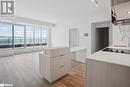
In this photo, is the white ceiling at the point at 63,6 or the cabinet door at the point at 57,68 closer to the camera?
the cabinet door at the point at 57,68

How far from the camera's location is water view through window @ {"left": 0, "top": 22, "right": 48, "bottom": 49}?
6.51m

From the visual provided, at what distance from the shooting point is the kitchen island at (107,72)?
85 centimetres

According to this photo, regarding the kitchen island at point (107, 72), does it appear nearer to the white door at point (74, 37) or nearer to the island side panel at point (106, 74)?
the island side panel at point (106, 74)

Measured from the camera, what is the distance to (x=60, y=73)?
267 centimetres

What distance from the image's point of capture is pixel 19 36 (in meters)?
7.39

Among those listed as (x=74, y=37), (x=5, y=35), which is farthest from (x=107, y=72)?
(x=5, y=35)

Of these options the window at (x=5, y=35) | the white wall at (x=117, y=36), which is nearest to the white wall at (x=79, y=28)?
the white wall at (x=117, y=36)

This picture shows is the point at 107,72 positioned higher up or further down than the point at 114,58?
further down

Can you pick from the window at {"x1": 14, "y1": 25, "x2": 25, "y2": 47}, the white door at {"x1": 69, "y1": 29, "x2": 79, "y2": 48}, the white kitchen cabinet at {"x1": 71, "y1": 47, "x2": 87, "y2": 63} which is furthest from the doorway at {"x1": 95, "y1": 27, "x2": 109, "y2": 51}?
the window at {"x1": 14, "y1": 25, "x2": 25, "y2": 47}

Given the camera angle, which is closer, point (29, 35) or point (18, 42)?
point (18, 42)

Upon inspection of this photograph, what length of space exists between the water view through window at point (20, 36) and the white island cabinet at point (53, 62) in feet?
17.6

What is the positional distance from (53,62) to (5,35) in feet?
19.2

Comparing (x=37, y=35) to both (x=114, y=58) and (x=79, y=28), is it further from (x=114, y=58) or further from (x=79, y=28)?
(x=114, y=58)

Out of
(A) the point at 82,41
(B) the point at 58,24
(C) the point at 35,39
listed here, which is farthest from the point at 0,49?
(A) the point at 82,41
